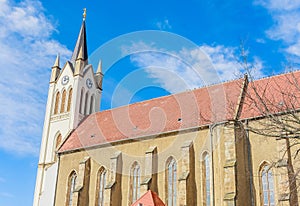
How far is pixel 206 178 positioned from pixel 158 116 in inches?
248

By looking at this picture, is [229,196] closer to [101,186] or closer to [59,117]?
[101,186]

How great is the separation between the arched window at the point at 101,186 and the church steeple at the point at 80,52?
10.7m

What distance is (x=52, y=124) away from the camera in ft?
101

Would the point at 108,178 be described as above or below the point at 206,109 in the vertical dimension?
below

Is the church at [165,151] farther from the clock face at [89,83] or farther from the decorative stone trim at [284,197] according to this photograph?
the clock face at [89,83]

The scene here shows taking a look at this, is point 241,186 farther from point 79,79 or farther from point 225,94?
point 79,79

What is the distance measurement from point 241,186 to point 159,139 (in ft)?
19.7

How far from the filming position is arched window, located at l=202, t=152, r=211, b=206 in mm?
19406

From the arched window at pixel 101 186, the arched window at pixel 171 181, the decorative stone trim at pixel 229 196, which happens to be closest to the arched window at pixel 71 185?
the arched window at pixel 101 186

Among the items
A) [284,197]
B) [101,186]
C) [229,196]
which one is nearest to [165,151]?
[229,196]

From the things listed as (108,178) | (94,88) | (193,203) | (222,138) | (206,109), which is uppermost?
(94,88)

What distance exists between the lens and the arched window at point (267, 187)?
58.6ft

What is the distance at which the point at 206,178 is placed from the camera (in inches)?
784

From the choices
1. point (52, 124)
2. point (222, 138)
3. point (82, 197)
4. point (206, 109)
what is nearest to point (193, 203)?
point (222, 138)
